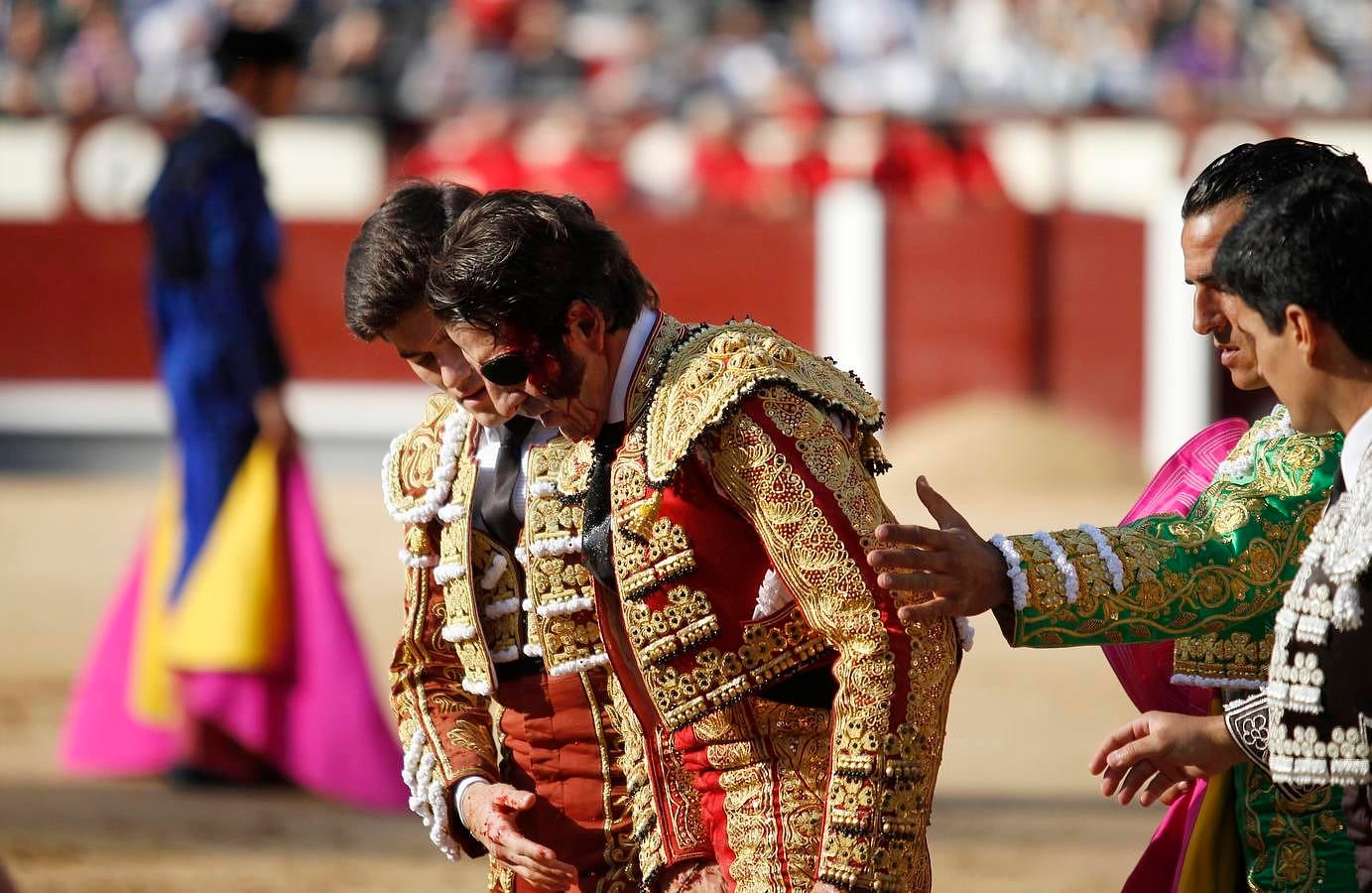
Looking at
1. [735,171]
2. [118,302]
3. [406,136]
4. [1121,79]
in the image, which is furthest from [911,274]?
[118,302]

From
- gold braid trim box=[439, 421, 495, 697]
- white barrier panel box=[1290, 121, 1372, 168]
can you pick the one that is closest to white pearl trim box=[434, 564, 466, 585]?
gold braid trim box=[439, 421, 495, 697]

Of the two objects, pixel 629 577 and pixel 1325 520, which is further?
pixel 629 577

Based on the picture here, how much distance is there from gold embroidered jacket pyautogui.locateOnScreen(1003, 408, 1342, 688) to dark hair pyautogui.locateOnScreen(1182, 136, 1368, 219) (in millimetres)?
238

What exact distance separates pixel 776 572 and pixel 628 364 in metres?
0.25

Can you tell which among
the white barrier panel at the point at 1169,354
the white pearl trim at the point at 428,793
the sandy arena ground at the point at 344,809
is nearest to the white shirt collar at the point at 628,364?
the white pearl trim at the point at 428,793

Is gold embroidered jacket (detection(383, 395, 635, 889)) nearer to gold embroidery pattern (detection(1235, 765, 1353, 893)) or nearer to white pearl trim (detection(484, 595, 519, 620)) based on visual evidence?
white pearl trim (detection(484, 595, 519, 620))

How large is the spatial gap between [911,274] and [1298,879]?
914 centimetres

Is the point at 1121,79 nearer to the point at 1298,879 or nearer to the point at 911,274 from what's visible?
the point at 911,274

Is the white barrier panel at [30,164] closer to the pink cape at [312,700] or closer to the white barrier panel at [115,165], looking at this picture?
the white barrier panel at [115,165]

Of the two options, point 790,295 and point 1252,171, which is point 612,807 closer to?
point 1252,171

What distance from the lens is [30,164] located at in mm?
11844

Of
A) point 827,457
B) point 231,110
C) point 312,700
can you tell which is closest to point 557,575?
point 827,457

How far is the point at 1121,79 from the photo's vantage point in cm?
1205

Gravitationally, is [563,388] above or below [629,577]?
above
